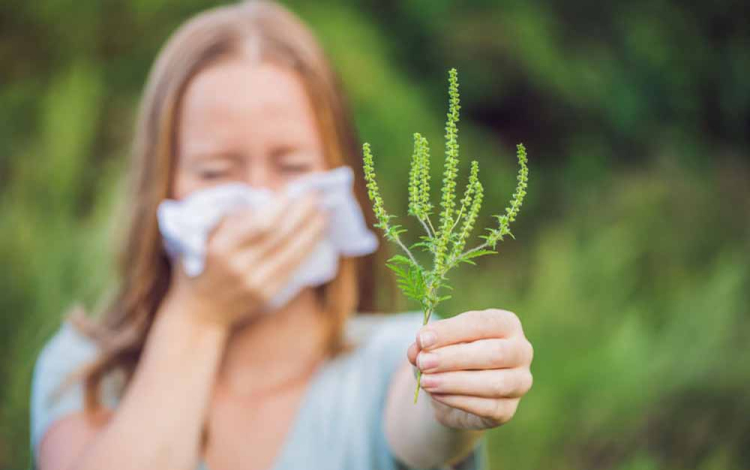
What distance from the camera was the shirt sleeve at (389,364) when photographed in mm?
1603

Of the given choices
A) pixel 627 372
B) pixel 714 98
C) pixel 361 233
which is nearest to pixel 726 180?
pixel 714 98

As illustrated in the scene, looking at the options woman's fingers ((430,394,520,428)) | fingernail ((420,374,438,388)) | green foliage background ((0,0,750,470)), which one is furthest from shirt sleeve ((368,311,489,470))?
green foliage background ((0,0,750,470))

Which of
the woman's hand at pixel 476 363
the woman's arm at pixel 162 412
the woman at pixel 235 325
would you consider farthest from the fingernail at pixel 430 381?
the woman's arm at pixel 162 412

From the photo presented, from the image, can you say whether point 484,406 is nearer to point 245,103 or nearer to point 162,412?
point 162,412

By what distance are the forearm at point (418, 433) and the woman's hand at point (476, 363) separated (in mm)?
208

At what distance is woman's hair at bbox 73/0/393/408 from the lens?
6.12ft

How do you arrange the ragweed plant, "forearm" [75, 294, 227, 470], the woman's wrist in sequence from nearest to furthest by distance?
the ragweed plant → "forearm" [75, 294, 227, 470] → the woman's wrist

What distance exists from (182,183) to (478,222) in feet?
11.2

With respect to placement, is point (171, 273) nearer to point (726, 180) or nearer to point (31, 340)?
point (31, 340)

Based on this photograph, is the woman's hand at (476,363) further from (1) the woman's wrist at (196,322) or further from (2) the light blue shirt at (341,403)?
(1) the woman's wrist at (196,322)

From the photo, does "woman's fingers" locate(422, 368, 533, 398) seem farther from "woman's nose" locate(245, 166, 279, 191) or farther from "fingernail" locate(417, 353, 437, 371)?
"woman's nose" locate(245, 166, 279, 191)

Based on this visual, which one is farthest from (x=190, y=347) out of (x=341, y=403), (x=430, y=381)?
(x=430, y=381)

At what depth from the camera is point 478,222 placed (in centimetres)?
502

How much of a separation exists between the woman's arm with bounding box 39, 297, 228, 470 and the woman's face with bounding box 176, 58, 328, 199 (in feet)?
1.10
